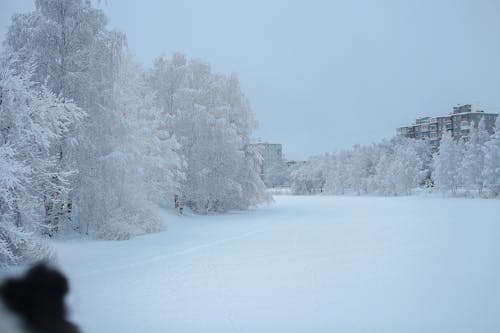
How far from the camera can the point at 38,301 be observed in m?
6.40

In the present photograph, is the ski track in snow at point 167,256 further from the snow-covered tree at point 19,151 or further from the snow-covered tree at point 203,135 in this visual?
the snow-covered tree at point 203,135

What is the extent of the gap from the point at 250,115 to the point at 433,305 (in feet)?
93.1

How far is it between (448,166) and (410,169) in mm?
9561

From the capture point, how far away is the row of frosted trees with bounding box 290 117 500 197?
193 ft

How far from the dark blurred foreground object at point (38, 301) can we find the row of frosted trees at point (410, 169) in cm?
5675

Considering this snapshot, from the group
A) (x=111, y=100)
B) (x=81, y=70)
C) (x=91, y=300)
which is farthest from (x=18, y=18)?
(x=91, y=300)

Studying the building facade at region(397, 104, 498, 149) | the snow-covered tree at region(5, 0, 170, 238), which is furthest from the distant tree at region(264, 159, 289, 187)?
the snow-covered tree at region(5, 0, 170, 238)

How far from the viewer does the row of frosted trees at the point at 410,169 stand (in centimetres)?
5875

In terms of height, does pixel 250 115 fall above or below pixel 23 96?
above

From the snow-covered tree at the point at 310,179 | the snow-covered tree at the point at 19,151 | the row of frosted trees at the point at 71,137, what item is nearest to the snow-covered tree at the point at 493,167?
the snow-covered tree at the point at 310,179

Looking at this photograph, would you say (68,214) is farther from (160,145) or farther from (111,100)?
(160,145)

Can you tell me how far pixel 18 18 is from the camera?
15586 millimetres

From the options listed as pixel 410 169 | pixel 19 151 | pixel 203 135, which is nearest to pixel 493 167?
pixel 410 169

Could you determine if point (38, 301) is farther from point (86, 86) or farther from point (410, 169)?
point (410, 169)
